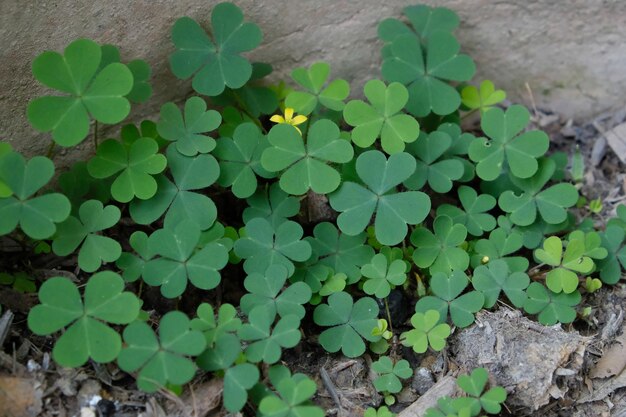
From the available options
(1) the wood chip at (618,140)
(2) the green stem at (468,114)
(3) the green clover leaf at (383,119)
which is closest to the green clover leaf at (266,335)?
(3) the green clover leaf at (383,119)

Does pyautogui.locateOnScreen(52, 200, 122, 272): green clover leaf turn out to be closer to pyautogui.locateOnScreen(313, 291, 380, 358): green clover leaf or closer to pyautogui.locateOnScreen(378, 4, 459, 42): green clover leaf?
pyautogui.locateOnScreen(313, 291, 380, 358): green clover leaf

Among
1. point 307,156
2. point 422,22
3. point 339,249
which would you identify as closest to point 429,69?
point 422,22

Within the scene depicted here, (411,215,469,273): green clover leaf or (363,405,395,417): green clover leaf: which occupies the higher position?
(411,215,469,273): green clover leaf

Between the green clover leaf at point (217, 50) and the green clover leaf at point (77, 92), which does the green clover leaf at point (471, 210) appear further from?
the green clover leaf at point (77, 92)

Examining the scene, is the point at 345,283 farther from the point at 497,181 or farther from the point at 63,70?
the point at 63,70

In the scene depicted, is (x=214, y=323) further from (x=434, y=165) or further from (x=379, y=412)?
(x=434, y=165)

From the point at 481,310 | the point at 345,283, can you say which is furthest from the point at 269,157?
the point at 481,310

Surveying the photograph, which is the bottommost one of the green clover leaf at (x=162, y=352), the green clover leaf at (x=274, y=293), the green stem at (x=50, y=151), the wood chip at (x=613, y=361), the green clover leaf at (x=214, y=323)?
the wood chip at (x=613, y=361)

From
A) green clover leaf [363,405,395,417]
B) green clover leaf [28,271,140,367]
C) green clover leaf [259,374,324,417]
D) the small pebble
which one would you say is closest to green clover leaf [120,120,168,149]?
green clover leaf [28,271,140,367]
